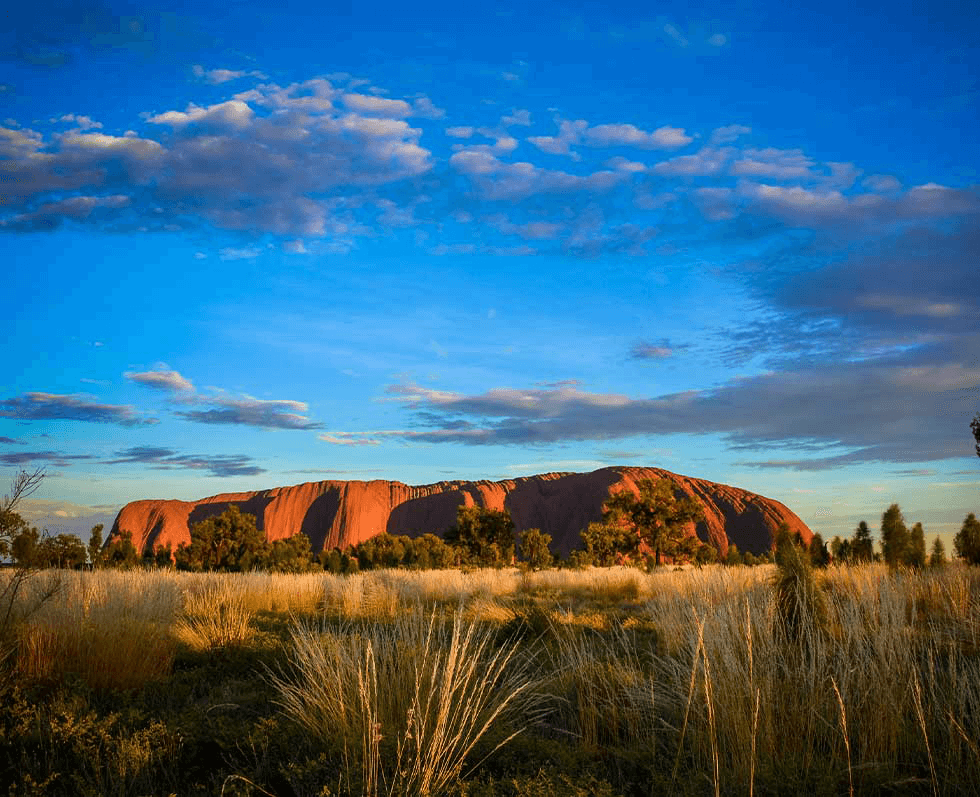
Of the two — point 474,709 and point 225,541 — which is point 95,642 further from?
point 225,541

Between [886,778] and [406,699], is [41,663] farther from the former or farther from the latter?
[886,778]

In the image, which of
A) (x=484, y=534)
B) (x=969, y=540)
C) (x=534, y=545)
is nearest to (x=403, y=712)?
(x=969, y=540)

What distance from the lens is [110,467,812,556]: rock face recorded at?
314ft

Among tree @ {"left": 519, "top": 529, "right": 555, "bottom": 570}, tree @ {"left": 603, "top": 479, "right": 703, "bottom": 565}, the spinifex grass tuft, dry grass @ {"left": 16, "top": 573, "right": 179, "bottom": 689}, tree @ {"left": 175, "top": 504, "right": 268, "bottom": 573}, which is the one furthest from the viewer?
tree @ {"left": 519, "top": 529, "right": 555, "bottom": 570}

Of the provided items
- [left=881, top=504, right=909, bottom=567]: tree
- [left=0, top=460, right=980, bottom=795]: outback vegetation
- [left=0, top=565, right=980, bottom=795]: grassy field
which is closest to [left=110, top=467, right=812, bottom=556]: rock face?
[left=881, top=504, right=909, bottom=567]: tree

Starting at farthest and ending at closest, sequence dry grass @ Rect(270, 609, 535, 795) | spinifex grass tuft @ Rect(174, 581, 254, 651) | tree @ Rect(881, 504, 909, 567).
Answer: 1. tree @ Rect(881, 504, 909, 567)
2. spinifex grass tuft @ Rect(174, 581, 254, 651)
3. dry grass @ Rect(270, 609, 535, 795)

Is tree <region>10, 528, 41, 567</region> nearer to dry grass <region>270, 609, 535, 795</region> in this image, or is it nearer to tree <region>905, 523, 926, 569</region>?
dry grass <region>270, 609, 535, 795</region>

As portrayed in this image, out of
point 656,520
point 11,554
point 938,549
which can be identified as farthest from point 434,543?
point 11,554

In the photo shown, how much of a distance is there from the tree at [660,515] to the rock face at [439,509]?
183 feet

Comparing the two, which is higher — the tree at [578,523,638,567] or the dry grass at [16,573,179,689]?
the dry grass at [16,573,179,689]

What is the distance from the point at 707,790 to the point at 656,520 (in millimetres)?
A: 32981

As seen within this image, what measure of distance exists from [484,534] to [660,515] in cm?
1247

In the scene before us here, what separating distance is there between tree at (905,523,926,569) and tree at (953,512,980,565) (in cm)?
116

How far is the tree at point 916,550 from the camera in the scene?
20.7m
